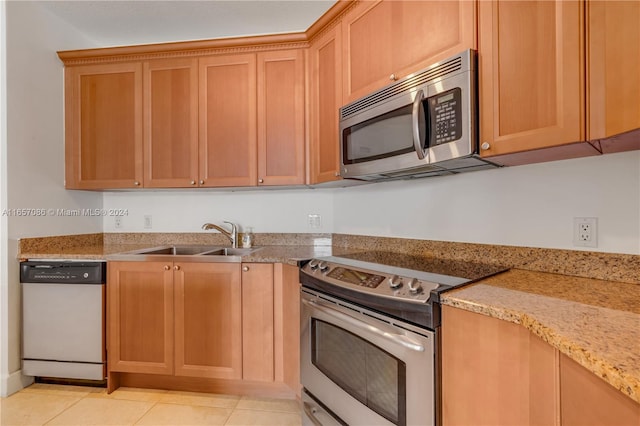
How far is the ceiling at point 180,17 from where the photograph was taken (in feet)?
6.88

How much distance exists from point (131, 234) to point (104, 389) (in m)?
1.14

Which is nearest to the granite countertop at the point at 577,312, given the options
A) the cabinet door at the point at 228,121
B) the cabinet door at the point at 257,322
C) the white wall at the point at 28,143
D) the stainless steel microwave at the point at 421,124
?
the stainless steel microwave at the point at 421,124

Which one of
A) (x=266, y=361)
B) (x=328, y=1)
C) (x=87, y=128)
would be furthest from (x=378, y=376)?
(x=87, y=128)

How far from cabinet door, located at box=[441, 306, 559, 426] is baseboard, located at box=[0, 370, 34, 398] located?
2508 millimetres

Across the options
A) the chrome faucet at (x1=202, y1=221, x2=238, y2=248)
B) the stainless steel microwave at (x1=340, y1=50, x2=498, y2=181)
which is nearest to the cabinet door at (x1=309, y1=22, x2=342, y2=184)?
the stainless steel microwave at (x1=340, y1=50, x2=498, y2=181)

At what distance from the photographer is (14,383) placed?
77.9 inches

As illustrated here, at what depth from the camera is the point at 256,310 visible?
6.23ft

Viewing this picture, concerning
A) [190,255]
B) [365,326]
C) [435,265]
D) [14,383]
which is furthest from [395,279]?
[14,383]

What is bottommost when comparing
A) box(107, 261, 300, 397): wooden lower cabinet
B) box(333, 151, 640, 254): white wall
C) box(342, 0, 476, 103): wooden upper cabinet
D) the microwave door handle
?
box(107, 261, 300, 397): wooden lower cabinet

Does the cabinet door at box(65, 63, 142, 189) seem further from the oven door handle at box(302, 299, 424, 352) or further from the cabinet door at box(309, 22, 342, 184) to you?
the oven door handle at box(302, 299, 424, 352)

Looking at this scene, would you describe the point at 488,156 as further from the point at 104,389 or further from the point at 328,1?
the point at 104,389

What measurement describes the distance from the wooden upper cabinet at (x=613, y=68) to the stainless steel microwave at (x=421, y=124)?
0.34 meters

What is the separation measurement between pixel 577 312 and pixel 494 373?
0.28 metres

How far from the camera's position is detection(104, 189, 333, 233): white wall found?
247 centimetres
